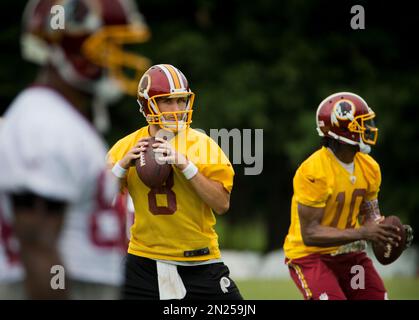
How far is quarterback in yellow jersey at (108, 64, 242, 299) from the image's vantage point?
529 centimetres

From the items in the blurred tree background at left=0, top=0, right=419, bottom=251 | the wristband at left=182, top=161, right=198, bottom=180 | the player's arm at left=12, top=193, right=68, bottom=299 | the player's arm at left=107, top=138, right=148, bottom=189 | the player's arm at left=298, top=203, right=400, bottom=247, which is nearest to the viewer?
the player's arm at left=12, top=193, right=68, bottom=299

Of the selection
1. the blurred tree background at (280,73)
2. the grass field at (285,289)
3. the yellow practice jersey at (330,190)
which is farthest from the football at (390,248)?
the blurred tree background at (280,73)

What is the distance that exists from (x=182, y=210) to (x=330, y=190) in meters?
1.04

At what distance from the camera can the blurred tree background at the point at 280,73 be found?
15031 mm

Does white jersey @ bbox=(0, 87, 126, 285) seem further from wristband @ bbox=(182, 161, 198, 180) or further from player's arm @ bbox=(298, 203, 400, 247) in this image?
player's arm @ bbox=(298, 203, 400, 247)

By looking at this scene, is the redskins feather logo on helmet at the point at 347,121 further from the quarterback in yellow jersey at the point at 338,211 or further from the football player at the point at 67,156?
the football player at the point at 67,156

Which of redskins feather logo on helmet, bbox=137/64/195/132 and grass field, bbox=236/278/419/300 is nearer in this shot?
redskins feather logo on helmet, bbox=137/64/195/132

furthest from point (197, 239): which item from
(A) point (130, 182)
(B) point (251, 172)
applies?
(B) point (251, 172)

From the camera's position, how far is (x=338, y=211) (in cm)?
584

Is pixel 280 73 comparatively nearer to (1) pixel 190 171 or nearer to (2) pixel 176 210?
(2) pixel 176 210

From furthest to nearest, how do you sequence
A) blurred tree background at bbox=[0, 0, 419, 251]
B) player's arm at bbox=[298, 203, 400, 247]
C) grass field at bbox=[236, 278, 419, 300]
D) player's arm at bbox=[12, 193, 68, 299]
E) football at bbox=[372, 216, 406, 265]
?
blurred tree background at bbox=[0, 0, 419, 251]
grass field at bbox=[236, 278, 419, 300]
football at bbox=[372, 216, 406, 265]
player's arm at bbox=[298, 203, 400, 247]
player's arm at bbox=[12, 193, 68, 299]

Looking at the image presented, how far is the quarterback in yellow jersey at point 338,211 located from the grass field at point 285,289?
111 inches

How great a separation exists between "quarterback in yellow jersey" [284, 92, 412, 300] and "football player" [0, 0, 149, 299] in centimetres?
229

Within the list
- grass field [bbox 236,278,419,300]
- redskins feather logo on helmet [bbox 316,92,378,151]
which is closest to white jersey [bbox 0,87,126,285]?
redskins feather logo on helmet [bbox 316,92,378,151]
